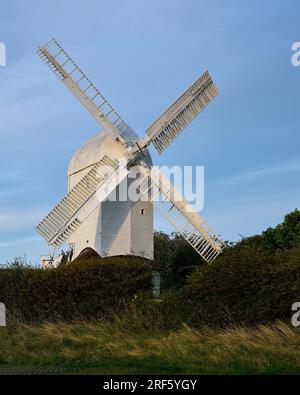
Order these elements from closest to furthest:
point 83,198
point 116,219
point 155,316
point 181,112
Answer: point 155,316
point 83,198
point 116,219
point 181,112

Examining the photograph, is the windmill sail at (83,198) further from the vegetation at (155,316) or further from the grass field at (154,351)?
the grass field at (154,351)

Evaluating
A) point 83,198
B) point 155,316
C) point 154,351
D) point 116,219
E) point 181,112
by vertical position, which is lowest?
point 154,351

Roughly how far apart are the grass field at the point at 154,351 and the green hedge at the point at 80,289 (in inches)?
83.7

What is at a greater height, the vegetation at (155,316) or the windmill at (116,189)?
the windmill at (116,189)

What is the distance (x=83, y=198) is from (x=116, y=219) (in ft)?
6.23

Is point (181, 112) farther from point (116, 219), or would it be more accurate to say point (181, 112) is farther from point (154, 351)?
point (154, 351)

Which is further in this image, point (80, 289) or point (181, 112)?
point (181, 112)

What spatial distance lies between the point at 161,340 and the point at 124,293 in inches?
168

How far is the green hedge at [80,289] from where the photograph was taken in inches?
818

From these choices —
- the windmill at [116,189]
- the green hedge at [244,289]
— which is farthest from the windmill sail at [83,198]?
the green hedge at [244,289]

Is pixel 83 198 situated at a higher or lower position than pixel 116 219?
higher

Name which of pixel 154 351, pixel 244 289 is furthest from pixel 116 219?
pixel 154 351

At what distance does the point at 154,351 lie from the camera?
599 inches
